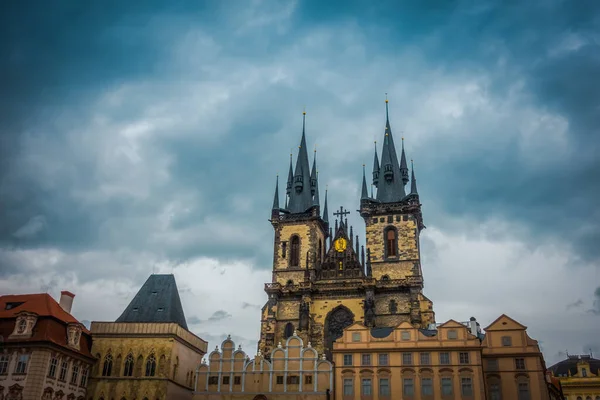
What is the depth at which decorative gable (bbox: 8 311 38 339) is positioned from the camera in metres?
41.7

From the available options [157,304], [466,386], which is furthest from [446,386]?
[157,304]

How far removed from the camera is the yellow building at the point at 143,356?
45219 mm

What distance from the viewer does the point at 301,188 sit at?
7188 centimetres

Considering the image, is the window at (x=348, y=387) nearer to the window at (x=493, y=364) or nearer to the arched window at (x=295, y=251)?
the window at (x=493, y=364)

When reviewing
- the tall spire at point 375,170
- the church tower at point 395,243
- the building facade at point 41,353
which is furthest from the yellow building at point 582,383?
the building facade at point 41,353

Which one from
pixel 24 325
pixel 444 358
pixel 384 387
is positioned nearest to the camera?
pixel 24 325

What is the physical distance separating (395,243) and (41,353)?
36.5 meters

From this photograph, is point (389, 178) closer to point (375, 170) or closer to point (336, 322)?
point (375, 170)

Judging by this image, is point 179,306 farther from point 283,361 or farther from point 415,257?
point 415,257

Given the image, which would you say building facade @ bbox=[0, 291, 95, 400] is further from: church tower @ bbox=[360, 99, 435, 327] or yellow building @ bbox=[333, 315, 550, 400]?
church tower @ bbox=[360, 99, 435, 327]

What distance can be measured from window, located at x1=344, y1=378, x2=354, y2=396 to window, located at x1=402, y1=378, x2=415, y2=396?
3.81 metres

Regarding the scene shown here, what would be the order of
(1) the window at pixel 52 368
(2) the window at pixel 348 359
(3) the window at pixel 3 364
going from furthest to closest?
(2) the window at pixel 348 359 → (1) the window at pixel 52 368 → (3) the window at pixel 3 364

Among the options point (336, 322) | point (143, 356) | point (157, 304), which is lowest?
point (143, 356)

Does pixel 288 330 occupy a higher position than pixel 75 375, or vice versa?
pixel 288 330
